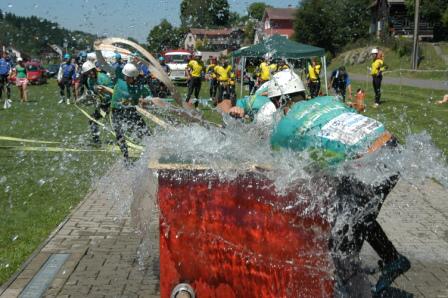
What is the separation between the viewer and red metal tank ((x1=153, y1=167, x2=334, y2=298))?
→ 350 centimetres

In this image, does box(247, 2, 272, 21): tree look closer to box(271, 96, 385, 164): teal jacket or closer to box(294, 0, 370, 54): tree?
box(271, 96, 385, 164): teal jacket

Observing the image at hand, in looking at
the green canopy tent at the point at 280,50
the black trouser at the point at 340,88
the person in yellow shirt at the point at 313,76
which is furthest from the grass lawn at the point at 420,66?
the green canopy tent at the point at 280,50

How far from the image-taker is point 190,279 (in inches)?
149

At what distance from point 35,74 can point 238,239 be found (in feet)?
125

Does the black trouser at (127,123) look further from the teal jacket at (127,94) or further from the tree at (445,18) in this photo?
the tree at (445,18)

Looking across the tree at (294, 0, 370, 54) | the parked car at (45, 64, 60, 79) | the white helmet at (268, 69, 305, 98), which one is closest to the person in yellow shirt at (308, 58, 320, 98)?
the tree at (294, 0, 370, 54)

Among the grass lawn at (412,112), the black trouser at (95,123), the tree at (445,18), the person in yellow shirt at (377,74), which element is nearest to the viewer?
the black trouser at (95,123)

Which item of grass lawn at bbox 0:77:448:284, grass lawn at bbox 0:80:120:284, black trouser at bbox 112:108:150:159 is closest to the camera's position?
grass lawn at bbox 0:80:120:284

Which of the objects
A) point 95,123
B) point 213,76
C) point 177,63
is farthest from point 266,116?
point 177,63

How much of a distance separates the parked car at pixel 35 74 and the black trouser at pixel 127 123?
1215 inches

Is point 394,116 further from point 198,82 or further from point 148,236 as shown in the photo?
point 148,236

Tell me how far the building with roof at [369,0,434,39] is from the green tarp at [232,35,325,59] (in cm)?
3141

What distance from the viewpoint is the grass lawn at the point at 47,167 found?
657 cm

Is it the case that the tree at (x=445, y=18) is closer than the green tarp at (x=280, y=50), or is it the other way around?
the green tarp at (x=280, y=50)
